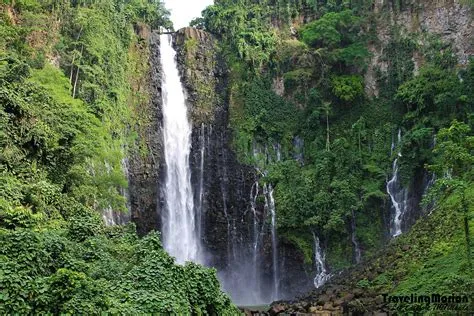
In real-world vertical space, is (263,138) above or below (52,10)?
below

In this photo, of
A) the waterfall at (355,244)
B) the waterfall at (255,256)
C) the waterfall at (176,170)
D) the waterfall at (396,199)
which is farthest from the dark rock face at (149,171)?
the waterfall at (396,199)

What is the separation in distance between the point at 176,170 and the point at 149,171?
1.57m

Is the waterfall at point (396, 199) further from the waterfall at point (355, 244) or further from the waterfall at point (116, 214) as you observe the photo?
the waterfall at point (116, 214)

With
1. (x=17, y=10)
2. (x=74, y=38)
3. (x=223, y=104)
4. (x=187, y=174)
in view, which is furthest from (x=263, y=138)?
(x=17, y=10)

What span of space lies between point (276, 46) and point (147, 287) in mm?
24496

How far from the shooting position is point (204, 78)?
100 feet

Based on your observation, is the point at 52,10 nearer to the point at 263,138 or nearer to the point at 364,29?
the point at 263,138

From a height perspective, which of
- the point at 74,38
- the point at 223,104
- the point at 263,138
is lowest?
the point at 263,138

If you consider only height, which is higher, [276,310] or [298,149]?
[298,149]

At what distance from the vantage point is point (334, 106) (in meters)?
29.4

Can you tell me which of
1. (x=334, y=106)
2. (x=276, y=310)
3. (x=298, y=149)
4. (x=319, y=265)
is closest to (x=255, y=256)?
(x=319, y=265)

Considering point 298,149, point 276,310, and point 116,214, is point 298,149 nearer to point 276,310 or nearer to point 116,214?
point 116,214

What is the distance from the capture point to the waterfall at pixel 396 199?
76.7ft

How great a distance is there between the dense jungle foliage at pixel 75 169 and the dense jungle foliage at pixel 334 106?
6.92 meters
